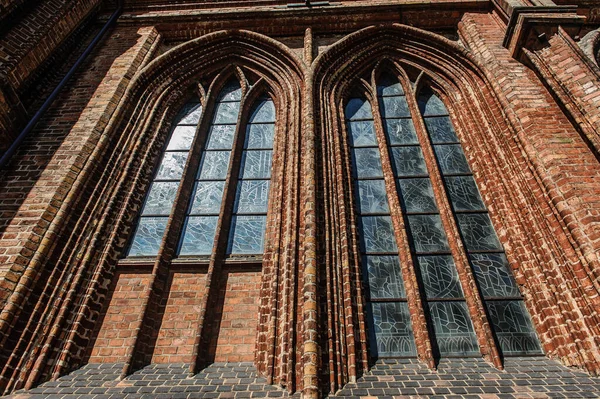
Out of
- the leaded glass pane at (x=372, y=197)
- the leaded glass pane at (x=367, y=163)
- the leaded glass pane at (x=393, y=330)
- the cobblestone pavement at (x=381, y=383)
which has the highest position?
the leaded glass pane at (x=367, y=163)

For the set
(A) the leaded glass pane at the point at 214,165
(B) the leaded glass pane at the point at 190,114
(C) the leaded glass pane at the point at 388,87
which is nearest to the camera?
(A) the leaded glass pane at the point at 214,165

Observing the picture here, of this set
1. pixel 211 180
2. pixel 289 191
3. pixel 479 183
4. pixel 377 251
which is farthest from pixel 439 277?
pixel 211 180

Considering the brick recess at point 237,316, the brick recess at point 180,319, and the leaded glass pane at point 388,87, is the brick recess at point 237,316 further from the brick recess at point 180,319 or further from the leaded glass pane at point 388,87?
the leaded glass pane at point 388,87

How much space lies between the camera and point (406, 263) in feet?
15.1

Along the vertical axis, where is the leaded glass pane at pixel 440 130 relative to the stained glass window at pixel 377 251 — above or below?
above

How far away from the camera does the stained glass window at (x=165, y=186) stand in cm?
507

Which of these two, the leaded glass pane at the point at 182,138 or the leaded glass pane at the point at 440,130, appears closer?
the leaded glass pane at the point at 440,130

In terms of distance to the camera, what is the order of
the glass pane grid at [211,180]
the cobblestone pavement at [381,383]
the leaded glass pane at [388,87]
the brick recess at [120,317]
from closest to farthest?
the cobblestone pavement at [381,383] < the brick recess at [120,317] < the glass pane grid at [211,180] < the leaded glass pane at [388,87]

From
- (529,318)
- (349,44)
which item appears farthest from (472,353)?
(349,44)

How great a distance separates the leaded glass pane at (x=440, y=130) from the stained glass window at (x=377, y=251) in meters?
0.90

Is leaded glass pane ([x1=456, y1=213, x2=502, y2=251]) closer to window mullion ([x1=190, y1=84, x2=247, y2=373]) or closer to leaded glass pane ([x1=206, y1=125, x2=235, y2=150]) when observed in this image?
window mullion ([x1=190, y1=84, x2=247, y2=373])

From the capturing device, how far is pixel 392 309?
4.32 metres

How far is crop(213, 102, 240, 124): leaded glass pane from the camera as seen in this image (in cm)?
662

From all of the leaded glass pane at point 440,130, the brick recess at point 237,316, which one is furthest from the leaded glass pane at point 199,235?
the leaded glass pane at point 440,130
